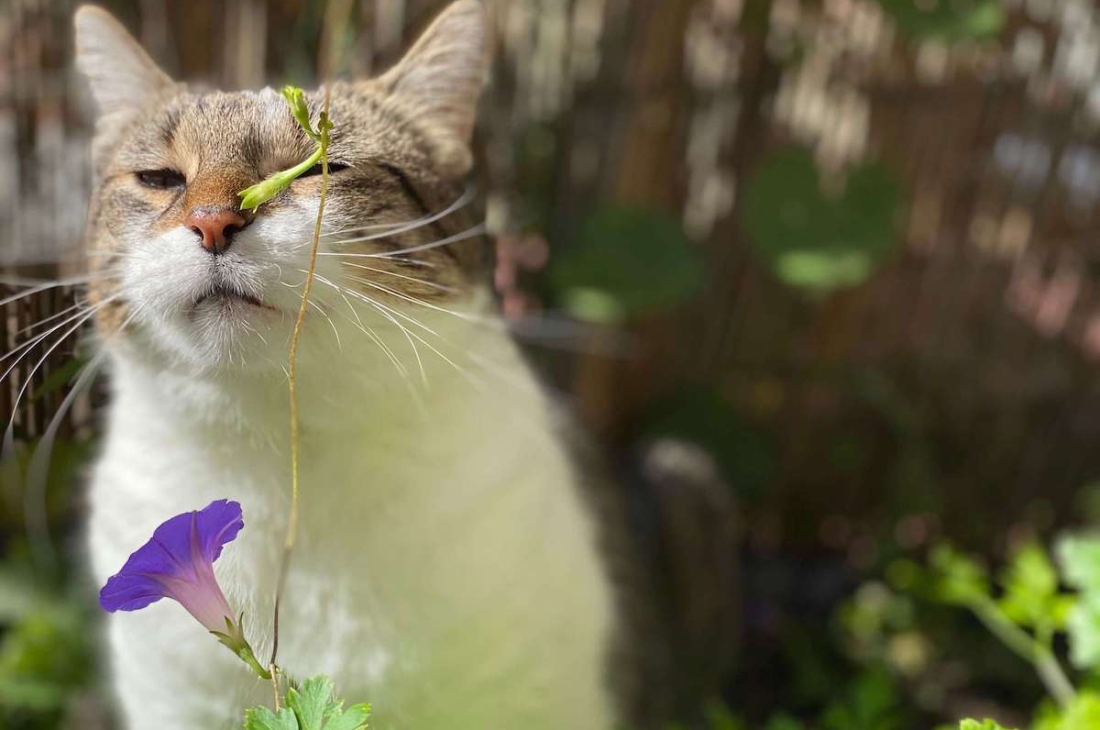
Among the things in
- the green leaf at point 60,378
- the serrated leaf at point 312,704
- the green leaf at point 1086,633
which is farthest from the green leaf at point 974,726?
the green leaf at point 60,378

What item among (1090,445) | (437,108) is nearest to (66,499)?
(437,108)

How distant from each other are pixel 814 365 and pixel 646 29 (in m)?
0.93

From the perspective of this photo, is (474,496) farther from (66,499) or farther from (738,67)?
(738,67)

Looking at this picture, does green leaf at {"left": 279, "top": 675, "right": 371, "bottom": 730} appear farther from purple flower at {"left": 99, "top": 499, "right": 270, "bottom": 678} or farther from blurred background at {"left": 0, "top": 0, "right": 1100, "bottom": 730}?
blurred background at {"left": 0, "top": 0, "right": 1100, "bottom": 730}

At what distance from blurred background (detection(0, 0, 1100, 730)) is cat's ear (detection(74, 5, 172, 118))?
0.46 meters

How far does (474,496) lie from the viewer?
1.04 meters

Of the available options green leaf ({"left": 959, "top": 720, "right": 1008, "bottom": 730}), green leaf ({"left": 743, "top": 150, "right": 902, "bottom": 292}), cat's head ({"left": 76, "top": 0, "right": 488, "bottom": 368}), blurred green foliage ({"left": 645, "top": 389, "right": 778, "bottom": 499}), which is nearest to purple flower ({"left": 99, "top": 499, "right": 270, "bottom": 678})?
cat's head ({"left": 76, "top": 0, "right": 488, "bottom": 368})

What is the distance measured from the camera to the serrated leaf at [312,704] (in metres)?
0.65

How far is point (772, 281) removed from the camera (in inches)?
86.8

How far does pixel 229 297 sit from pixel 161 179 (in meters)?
0.15

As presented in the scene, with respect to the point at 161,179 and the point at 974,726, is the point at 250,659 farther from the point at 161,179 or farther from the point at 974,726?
the point at 974,726

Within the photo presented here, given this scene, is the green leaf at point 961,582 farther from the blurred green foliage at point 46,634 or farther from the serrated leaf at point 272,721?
the blurred green foliage at point 46,634

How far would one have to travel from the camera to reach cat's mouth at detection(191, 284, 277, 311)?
2.39 ft

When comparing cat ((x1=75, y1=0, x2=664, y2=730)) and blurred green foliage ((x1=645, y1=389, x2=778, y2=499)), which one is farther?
blurred green foliage ((x1=645, y1=389, x2=778, y2=499))
